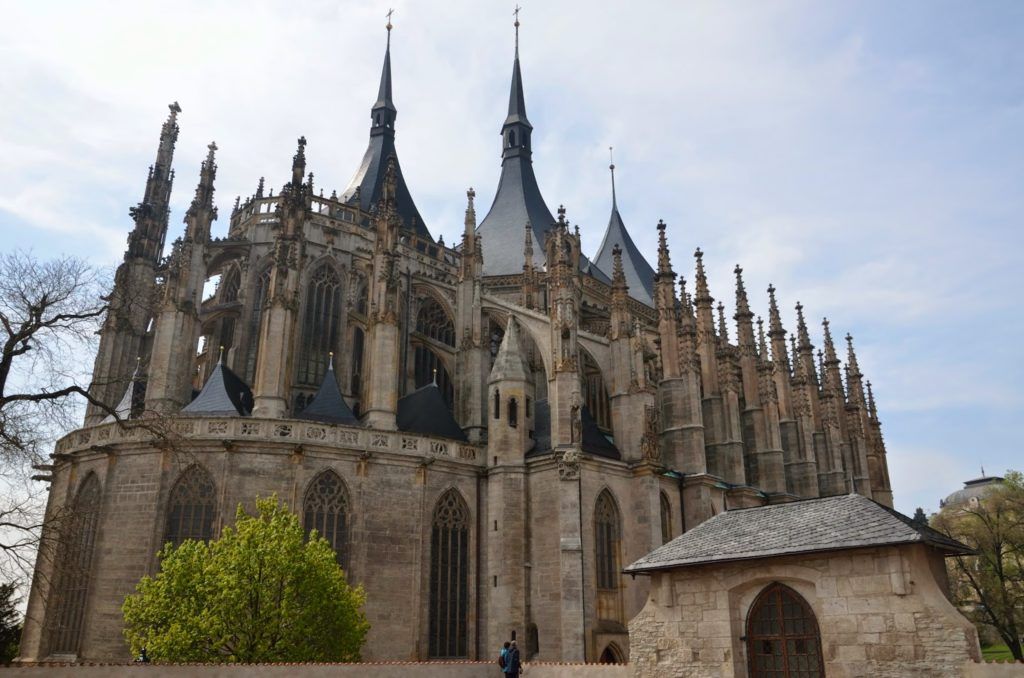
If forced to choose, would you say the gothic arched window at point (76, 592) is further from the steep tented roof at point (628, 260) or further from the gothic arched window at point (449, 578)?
the steep tented roof at point (628, 260)

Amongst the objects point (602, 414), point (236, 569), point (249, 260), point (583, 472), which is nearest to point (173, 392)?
point (249, 260)

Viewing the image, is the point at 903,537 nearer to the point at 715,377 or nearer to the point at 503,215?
the point at 715,377

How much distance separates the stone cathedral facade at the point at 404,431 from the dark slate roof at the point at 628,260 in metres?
12.0

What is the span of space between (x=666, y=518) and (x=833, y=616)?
15703 mm

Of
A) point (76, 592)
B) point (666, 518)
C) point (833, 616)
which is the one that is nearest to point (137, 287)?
point (76, 592)

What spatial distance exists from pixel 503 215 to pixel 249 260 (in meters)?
19.0

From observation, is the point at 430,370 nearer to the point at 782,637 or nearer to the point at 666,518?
the point at 666,518

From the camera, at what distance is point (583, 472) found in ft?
85.0

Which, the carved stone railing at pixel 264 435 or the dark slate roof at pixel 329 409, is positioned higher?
the dark slate roof at pixel 329 409

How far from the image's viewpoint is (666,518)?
28.9 m

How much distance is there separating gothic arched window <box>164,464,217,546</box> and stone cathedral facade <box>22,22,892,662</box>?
0.06 meters

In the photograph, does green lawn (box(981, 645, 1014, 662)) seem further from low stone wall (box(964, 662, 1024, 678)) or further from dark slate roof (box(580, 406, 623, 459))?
low stone wall (box(964, 662, 1024, 678))

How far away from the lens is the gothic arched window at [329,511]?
23062 mm

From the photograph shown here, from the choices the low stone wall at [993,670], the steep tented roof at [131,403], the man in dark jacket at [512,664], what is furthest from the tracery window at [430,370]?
the low stone wall at [993,670]
